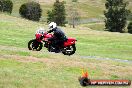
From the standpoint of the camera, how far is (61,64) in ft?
80.0

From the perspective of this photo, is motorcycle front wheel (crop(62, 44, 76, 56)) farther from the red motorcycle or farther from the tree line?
the tree line

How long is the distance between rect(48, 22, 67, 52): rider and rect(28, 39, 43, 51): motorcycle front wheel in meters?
1.12

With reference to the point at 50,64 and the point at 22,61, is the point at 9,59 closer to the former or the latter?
the point at 22,61

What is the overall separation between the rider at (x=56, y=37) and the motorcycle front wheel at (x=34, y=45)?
1123 mm

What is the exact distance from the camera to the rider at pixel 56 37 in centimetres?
2893

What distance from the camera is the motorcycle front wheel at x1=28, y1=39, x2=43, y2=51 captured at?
30297mm

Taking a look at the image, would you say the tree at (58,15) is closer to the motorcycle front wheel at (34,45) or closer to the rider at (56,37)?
the motorcycle front wheel at (34,45)

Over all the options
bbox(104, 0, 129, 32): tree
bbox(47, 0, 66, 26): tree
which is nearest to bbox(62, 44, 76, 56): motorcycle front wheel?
bbox(104, 0, 129, 32): tree

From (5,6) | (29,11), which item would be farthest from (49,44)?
(5,6)

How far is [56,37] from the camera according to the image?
29.3 metres

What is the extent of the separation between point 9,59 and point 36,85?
6020 millimetres

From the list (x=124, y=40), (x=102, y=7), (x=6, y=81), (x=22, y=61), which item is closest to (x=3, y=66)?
(x=22, y=61)

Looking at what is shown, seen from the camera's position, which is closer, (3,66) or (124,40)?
(3,66)

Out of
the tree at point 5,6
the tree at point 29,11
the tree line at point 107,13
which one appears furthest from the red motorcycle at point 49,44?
the tree at point 29,11
